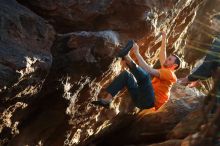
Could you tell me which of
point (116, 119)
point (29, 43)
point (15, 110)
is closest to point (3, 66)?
point (29, 43)

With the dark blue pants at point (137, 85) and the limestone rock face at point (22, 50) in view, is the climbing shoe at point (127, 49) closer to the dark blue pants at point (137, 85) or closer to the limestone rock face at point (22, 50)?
the dark blue pants at point (137, 85)

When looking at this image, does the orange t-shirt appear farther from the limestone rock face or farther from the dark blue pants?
the limestone rock face

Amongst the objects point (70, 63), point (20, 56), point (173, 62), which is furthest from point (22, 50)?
point (173, 62)

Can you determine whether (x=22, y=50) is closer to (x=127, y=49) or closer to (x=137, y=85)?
(x=127, y=49)

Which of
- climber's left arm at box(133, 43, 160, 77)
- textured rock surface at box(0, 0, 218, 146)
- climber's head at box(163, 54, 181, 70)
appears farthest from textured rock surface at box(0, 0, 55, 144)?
climber's head at box(163, 54, 181, 70)

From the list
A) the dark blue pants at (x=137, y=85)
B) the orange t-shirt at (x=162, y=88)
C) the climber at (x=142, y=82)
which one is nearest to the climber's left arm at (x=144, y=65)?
the climber at (x=142, y=82)

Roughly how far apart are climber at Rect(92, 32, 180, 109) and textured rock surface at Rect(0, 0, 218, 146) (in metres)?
0.52

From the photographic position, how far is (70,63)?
24.7 feet

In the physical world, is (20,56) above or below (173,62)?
below

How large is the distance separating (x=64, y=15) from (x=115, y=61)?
4.97 ft

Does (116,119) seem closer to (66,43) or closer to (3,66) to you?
(66,43)

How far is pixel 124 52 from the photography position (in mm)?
7230

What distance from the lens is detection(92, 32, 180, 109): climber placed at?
25.1 ft

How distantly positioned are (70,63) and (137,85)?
5.12 ft
